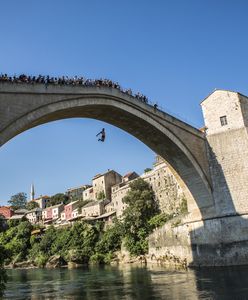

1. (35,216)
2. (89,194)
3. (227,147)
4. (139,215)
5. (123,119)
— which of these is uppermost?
(89,194)

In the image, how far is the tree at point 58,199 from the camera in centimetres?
9294

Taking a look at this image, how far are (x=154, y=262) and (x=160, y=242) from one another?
8.27 ft

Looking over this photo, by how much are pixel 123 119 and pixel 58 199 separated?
73.6 metres

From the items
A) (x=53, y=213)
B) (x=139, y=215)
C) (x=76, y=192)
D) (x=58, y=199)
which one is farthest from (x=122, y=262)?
(x=76, y=192)

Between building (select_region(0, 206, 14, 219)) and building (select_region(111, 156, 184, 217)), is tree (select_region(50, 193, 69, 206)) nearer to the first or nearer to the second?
building (select_region(0, 206, 14, 219))

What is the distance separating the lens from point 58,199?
307 feet

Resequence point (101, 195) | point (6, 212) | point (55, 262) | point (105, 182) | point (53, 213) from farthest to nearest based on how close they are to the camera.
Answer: point (6, 212), point (53, 213), point (105, 182), point (101, 195), point (55, 262)

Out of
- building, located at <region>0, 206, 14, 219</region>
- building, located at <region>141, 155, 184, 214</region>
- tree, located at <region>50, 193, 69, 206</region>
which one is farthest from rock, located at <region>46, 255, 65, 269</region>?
tree, located at <region>50, 193, 69, 206</region>

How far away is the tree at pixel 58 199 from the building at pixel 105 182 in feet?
73.0

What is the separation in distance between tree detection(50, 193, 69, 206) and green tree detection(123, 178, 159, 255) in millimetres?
48610

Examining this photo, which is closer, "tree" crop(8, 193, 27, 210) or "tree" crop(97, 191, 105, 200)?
"tree" crop(97, 191, 105, 200)

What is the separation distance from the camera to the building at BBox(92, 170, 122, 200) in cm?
6988

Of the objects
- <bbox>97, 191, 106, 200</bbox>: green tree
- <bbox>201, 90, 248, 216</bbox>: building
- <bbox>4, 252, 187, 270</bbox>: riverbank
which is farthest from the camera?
<bbox>97, 191, 106, 200</bbox>: green tree

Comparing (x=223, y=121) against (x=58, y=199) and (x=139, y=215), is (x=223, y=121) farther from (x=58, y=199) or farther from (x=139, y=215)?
(x=58, y=199)
